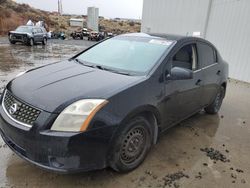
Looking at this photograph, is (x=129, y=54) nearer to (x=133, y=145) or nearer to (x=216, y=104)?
(x=133, y=145)

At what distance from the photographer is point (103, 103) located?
2.44m

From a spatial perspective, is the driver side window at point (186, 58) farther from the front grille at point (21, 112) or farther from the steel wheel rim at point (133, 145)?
the front grille at point (21, 112)

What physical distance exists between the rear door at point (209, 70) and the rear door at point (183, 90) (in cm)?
18

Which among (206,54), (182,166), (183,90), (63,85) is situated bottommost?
(182,166)

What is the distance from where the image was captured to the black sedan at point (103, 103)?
2.32 m

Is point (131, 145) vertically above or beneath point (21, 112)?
beneath

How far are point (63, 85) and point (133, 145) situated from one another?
3.45 feet

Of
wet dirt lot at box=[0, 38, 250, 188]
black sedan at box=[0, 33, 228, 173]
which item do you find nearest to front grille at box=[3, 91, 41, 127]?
black sedan at box=[0, 33, 228, 173]

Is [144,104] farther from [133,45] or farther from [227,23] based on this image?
[227,23]

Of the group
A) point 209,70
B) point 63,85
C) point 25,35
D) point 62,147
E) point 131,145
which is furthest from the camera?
point 25,35

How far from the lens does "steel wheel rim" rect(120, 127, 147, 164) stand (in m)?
2.78

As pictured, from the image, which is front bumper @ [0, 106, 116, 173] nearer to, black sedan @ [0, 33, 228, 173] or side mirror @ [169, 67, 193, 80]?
black sedan @ [0, 33, 228, 173]

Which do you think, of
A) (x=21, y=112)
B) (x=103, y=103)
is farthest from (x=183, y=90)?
(x=21, y=112)

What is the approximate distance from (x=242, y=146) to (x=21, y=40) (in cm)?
1794
